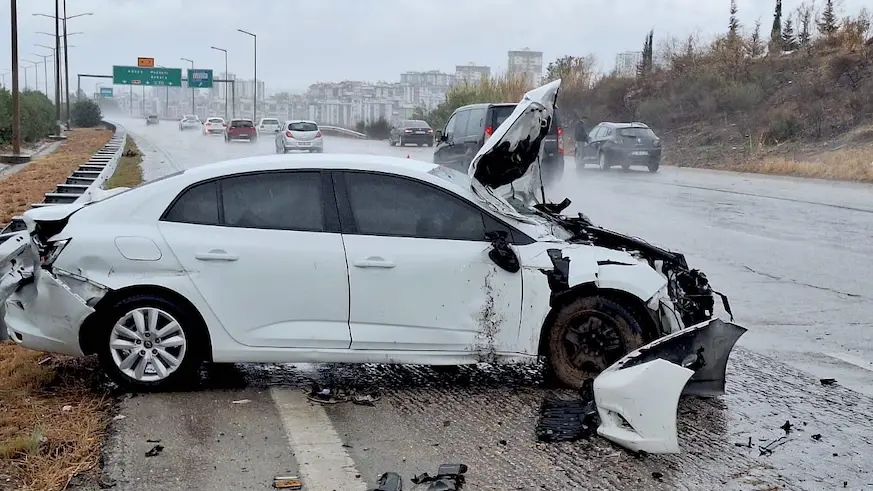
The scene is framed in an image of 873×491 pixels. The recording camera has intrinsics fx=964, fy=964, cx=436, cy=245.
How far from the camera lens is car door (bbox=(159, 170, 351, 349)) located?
572cm

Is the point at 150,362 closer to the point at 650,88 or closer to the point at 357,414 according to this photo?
the point at 357,414

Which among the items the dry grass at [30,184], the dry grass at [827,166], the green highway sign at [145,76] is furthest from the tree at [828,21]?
the green highway sign at [145,76]

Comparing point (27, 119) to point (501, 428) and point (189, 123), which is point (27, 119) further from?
point (501, 428)

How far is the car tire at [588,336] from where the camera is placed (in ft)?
19.0

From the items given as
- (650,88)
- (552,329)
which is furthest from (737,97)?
(552,329)

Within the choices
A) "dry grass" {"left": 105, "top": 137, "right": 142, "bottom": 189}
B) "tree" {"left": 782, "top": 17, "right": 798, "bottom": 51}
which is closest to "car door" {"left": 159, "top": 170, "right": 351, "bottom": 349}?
"dry grass" {"left": 105, "top": 137, "right": 142, "bottom": 189}

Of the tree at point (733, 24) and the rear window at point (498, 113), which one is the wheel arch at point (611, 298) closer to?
the rear window at point (498, 113)

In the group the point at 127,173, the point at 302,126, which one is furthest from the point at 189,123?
the point at 127,173

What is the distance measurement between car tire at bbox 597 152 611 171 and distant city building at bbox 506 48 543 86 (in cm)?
2469

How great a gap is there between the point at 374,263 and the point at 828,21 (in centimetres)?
4664

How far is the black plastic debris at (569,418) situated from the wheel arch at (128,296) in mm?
2049

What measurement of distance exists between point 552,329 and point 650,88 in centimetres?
4753

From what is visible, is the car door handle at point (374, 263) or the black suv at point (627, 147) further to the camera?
the black suv at point (627, 147)

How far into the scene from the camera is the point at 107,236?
19.0 ft
